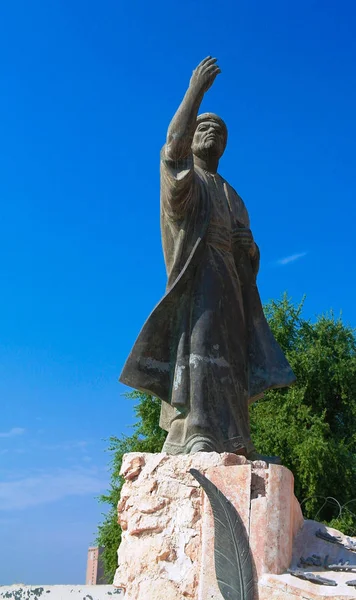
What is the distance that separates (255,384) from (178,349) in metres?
0.82

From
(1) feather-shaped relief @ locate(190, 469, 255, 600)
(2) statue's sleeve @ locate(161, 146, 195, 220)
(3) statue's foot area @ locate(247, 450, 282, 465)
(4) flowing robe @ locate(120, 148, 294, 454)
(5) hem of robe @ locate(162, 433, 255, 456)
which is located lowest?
(1) feather-shaped relief @ locate(190, 469, 255, 600)

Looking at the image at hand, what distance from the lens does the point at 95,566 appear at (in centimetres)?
2183

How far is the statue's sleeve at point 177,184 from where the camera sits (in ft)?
19.5

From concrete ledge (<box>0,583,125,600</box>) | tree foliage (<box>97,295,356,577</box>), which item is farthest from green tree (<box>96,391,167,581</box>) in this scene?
concrete ledge (<box>0,583,125,600</box>)

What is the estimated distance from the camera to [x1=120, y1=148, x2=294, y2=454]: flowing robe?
18.4 feet

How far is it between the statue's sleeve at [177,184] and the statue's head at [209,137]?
656 mm

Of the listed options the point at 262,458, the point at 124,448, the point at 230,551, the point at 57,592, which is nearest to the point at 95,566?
the point at 124,448

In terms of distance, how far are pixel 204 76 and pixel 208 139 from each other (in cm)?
83

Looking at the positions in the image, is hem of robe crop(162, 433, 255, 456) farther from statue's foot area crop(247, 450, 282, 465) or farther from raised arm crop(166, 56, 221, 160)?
raised arm crop(166, 56, 221, 160)

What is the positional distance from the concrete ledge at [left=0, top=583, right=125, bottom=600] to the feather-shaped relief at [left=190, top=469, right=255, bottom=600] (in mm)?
3485

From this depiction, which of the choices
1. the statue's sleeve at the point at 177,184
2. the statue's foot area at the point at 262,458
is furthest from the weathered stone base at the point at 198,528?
the statue's sleeve at the point at 177,184

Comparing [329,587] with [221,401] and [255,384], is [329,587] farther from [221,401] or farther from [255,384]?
[255,384]

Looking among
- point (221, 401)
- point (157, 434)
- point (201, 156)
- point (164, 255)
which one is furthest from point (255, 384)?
point (157, 434)

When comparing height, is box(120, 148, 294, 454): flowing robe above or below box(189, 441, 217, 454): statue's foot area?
above
